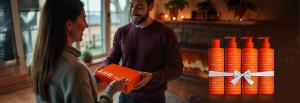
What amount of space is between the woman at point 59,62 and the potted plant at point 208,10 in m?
3.15

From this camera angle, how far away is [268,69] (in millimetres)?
1092

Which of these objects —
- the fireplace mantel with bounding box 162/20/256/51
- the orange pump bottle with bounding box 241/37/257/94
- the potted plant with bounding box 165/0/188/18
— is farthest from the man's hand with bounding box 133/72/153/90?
the potted plant with bounding box 165/0/188/18

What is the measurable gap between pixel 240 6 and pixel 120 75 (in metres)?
2.80

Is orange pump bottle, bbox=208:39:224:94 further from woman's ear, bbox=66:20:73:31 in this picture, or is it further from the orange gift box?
woman's ear, bbox=66:20:73:31

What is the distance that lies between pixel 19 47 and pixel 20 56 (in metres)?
0.11

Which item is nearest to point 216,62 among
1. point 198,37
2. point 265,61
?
Result: point 265,61

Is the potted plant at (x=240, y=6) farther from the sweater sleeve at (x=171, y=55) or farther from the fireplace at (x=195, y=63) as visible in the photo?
the sweater sleeve at (x=171, y=55)

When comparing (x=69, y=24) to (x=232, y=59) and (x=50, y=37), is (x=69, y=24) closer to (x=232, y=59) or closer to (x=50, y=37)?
(x=50, y=37)

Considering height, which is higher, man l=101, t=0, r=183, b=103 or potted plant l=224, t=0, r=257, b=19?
potted plant l=224, t=0, r=257, b=19

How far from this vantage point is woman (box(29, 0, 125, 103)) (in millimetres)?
832

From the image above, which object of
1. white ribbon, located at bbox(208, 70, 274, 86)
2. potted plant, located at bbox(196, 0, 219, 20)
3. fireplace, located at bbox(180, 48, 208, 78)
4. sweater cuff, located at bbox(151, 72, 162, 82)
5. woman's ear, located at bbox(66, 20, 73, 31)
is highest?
potted plant, located at bbox(196, 0, 219, 20)

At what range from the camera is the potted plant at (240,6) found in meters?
3.51

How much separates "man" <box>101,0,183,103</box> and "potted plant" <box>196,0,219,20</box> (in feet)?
8.04

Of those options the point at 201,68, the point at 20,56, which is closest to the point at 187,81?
the point at 201,68
